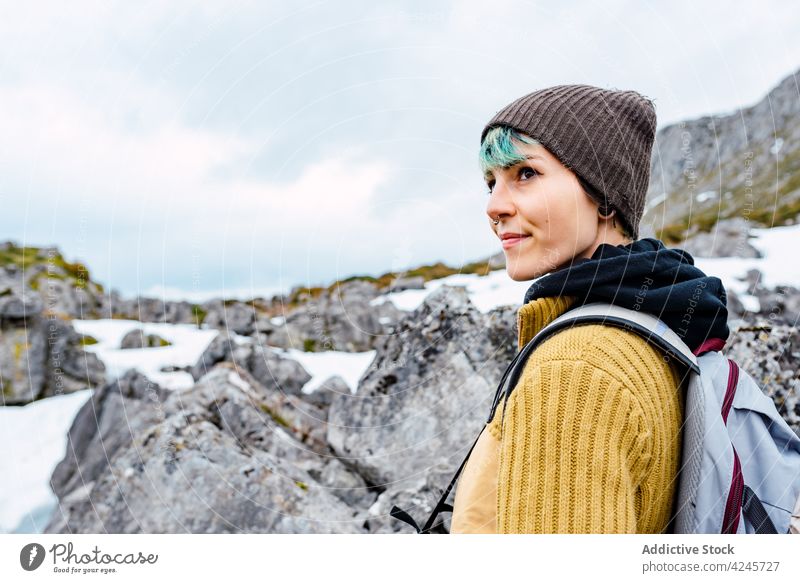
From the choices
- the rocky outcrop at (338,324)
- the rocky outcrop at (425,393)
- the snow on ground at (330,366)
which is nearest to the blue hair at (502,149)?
the rocky outcrop at (425,393)

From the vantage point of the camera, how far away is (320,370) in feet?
22.6

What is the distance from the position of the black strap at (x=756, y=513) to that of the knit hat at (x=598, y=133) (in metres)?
0.93

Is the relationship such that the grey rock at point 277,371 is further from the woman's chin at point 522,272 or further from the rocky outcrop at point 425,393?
the woman's chin at point 522,272

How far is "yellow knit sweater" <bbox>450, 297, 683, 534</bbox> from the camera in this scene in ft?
3.95

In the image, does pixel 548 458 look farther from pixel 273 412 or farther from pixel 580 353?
pixel 273 412

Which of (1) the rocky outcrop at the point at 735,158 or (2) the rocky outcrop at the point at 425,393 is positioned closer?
(2) the rocky outcrop at the point at 425,393

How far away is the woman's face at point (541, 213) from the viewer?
167 cm

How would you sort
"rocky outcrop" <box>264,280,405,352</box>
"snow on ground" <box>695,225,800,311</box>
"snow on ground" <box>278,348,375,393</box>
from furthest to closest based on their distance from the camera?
"snow on ground" <box>695,225,800,311</box>, "rocky outcrop" <box>264,280,405,352</box>, "snow on ground" <box>278,348,375,393</box>

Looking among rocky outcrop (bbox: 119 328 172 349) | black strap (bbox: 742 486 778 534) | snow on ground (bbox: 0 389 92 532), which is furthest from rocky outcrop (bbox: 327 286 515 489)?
rocky outcrop (bbox: 119 328 172 349)

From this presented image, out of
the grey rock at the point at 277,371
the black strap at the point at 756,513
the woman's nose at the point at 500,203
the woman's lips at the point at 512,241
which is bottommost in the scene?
the grey rock at the point at 277,371
